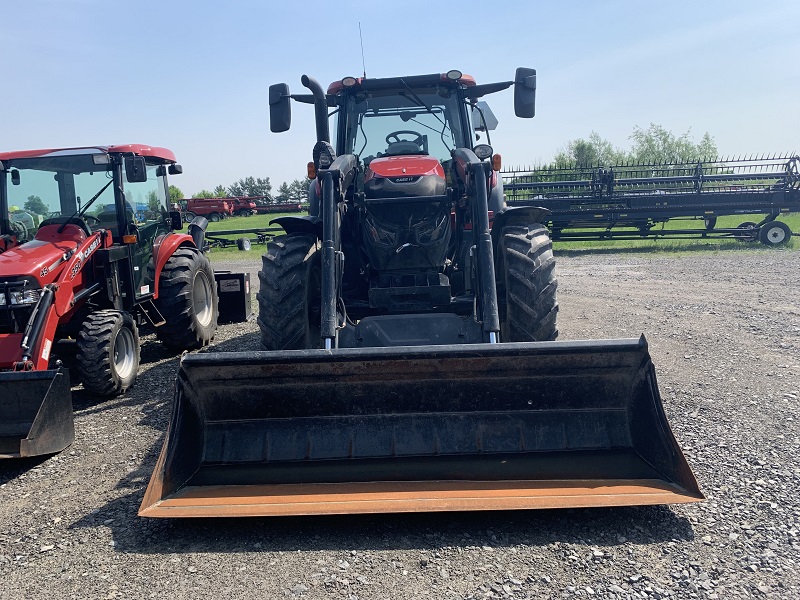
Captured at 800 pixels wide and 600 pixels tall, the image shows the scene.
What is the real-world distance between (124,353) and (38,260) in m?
1.05

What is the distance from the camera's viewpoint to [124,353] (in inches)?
220

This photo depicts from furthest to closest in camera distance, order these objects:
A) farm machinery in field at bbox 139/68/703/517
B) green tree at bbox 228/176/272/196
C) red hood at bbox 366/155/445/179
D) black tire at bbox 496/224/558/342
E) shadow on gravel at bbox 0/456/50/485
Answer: green tree at bbox 228/176/272/196
red hood at bbox 366/155/445/179
black tire at bbox 496/224/558/342
shadow on gravel at bbox 0/456/50/485
farm machinery in field at bbox 139/68/703/517

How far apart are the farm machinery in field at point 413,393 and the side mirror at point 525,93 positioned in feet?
2.26

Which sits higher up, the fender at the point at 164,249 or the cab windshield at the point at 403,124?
the cab windshield at the point at 403,124

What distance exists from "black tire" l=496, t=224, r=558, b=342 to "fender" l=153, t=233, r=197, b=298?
3889 mm

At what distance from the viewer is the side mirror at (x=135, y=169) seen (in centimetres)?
577

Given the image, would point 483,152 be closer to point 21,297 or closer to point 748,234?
point 21,297

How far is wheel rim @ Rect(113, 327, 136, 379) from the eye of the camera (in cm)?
547

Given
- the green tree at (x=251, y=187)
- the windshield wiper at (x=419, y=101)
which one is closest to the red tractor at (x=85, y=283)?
the windshield wiper at (x=419, y=101)

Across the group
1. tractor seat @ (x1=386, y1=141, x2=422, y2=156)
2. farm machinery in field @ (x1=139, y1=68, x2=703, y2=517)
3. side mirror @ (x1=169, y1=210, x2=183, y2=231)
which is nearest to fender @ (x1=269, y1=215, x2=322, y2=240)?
farm machinery in field @ (x1=139, y1=68, x2=703, y2=517)

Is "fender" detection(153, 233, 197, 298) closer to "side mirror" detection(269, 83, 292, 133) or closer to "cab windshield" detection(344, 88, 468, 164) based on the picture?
"side mirror" detection(269, 83, 292, 133)

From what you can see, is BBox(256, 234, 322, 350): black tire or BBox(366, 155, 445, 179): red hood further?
BBox(366, 155, 445, 179): red hood

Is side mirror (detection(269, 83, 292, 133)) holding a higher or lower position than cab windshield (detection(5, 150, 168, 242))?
higher

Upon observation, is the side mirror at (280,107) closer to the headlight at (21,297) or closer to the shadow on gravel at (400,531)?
the headlight at (21,297)
